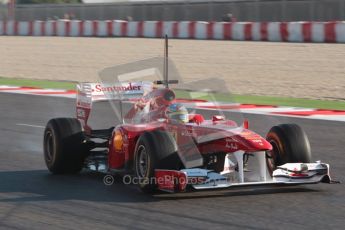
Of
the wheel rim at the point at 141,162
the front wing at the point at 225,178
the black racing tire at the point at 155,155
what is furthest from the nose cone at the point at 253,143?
the wheel rim at the point at 141,162

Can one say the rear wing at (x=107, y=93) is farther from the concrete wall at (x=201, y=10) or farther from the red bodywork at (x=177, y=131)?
the concrete wall at (x=201, y=10)

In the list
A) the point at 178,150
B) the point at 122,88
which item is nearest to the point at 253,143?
the point at 178,150

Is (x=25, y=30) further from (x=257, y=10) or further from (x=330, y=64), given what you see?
(x=330, y=64)

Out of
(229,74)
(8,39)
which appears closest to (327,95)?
(229,74)

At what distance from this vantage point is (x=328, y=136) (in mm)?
12016

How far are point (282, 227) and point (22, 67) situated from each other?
20.4 meters

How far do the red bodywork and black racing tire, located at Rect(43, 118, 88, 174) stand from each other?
481 mm

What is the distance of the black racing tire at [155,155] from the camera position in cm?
735

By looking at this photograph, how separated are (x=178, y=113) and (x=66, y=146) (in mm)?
1366

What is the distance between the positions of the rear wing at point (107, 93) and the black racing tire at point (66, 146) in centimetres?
39

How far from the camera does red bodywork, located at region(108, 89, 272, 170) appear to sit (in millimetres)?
7449

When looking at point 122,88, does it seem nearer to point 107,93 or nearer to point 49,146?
point 107,93

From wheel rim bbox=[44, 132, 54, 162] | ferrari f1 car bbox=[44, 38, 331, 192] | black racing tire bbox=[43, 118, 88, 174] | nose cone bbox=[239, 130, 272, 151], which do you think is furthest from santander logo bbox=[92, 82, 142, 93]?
nose cone bbox=[239, 130, 272, 151]

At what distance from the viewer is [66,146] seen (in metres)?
8.73
